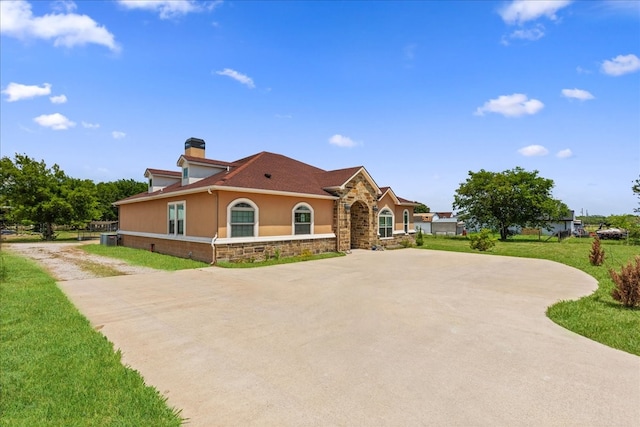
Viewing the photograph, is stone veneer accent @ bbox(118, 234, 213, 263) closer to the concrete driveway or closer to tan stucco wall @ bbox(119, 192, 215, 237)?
tan stucco wall @ bbox(119, 192, 215, 237)

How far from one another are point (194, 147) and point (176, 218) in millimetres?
6469

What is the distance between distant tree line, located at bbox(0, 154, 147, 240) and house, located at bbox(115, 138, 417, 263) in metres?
6.99

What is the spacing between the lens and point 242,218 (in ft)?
49.0

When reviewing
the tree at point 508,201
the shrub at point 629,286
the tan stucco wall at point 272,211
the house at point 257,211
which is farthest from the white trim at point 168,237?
the tree at point 508,201

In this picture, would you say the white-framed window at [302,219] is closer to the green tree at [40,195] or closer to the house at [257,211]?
the house at [257,211]

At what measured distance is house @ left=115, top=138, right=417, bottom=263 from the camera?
14.6 metres

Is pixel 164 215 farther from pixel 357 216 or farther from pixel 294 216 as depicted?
pixel 357 216

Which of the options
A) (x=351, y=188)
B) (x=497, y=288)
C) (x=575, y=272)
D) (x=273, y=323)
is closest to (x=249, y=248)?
(x=351, y=188)

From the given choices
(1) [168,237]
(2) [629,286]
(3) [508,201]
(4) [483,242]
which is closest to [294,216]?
(1) [168,237]

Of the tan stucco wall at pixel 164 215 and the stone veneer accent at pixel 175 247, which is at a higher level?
the tan stucco wall at pixel 164 215

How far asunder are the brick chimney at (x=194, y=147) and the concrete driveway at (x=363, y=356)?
13679 millimetres

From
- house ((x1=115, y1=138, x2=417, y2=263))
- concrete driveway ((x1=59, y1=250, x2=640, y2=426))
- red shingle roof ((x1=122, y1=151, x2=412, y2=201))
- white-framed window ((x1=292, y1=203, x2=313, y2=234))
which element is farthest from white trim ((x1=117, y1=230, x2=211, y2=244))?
concrete driveway ((x1=59, y1=250, x2=640, y2=426))

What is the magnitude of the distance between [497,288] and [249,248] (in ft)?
33.8

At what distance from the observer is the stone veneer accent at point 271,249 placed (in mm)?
14289
